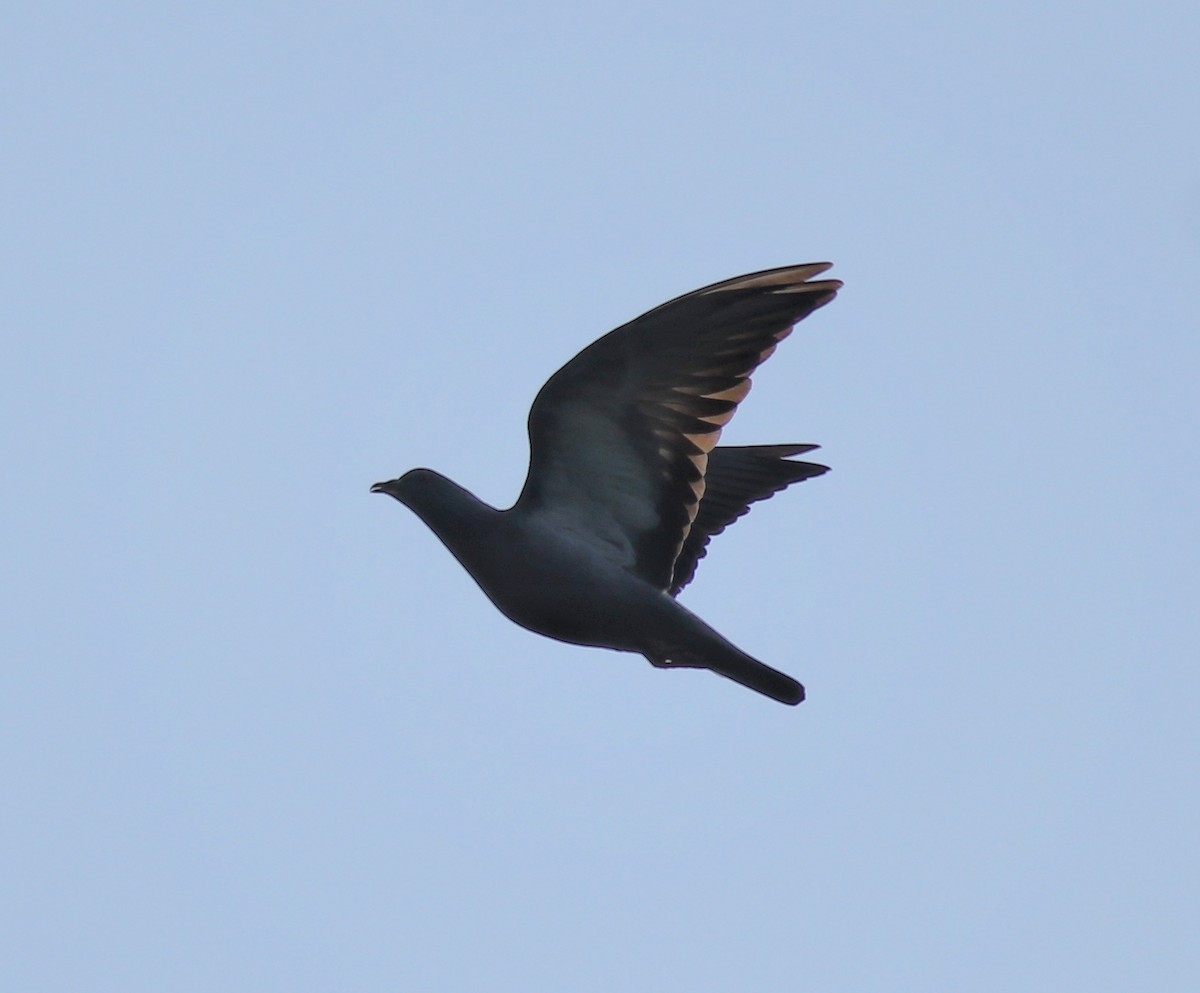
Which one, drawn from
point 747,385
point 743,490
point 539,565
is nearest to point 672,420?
point 747,385

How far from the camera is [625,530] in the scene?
930cm

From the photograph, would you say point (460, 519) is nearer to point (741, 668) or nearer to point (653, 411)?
point (653, 411)

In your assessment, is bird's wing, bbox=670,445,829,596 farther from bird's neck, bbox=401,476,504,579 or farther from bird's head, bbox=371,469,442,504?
bird's head, bbox=371,469,442,504

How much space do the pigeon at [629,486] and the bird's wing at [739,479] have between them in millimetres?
1383

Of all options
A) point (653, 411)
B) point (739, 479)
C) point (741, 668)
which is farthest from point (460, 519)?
point (739, 479)

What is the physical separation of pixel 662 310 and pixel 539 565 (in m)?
1.55

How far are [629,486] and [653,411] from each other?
48cm

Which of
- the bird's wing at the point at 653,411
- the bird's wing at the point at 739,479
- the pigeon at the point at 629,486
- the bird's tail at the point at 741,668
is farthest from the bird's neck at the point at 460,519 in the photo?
A: the bird's wing at the point at 739,479

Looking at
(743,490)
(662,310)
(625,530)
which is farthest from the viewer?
(743,490)

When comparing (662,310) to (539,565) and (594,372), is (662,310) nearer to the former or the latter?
(594,372)

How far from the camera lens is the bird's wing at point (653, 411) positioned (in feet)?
28.7

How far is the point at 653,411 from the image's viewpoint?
902 cm

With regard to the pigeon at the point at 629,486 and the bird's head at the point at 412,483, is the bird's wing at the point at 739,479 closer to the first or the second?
the pigeon at the point at 629,486

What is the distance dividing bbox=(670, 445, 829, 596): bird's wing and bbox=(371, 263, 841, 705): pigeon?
1.38 m
